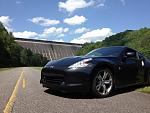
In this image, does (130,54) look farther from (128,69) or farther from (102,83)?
(102,83)

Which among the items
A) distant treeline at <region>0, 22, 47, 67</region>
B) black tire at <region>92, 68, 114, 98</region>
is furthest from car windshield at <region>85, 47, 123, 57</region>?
distant treeline at <region>0, 22, 47, 67</region>

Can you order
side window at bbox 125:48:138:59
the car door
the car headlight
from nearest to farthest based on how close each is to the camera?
1. the car headlight
2. the car door
3. side window at bbox 125:48:138:59

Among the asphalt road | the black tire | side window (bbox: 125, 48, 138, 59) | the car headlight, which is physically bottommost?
the asphalt road

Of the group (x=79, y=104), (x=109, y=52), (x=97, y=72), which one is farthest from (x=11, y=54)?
(x=79, y=104)

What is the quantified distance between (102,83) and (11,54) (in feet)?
311

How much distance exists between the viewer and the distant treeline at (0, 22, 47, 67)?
8581 centimetres

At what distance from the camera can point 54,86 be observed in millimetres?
7621

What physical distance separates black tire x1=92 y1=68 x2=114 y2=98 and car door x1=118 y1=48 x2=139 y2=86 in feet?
1.32

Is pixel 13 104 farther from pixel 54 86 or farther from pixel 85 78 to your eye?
pixel 85 78

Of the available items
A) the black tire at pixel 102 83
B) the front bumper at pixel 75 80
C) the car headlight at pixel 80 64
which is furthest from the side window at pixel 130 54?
the front bumper at pixel 75 80

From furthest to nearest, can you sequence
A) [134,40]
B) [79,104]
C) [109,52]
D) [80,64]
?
[134,40] → [109,52] → [80,64] → [79,104]

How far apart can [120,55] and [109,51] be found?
442 millimetres

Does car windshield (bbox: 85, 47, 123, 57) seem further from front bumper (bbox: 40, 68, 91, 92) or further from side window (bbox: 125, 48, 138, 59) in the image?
front bumper (bbox: 40, 68, 91, 92)

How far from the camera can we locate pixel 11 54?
99875mm
